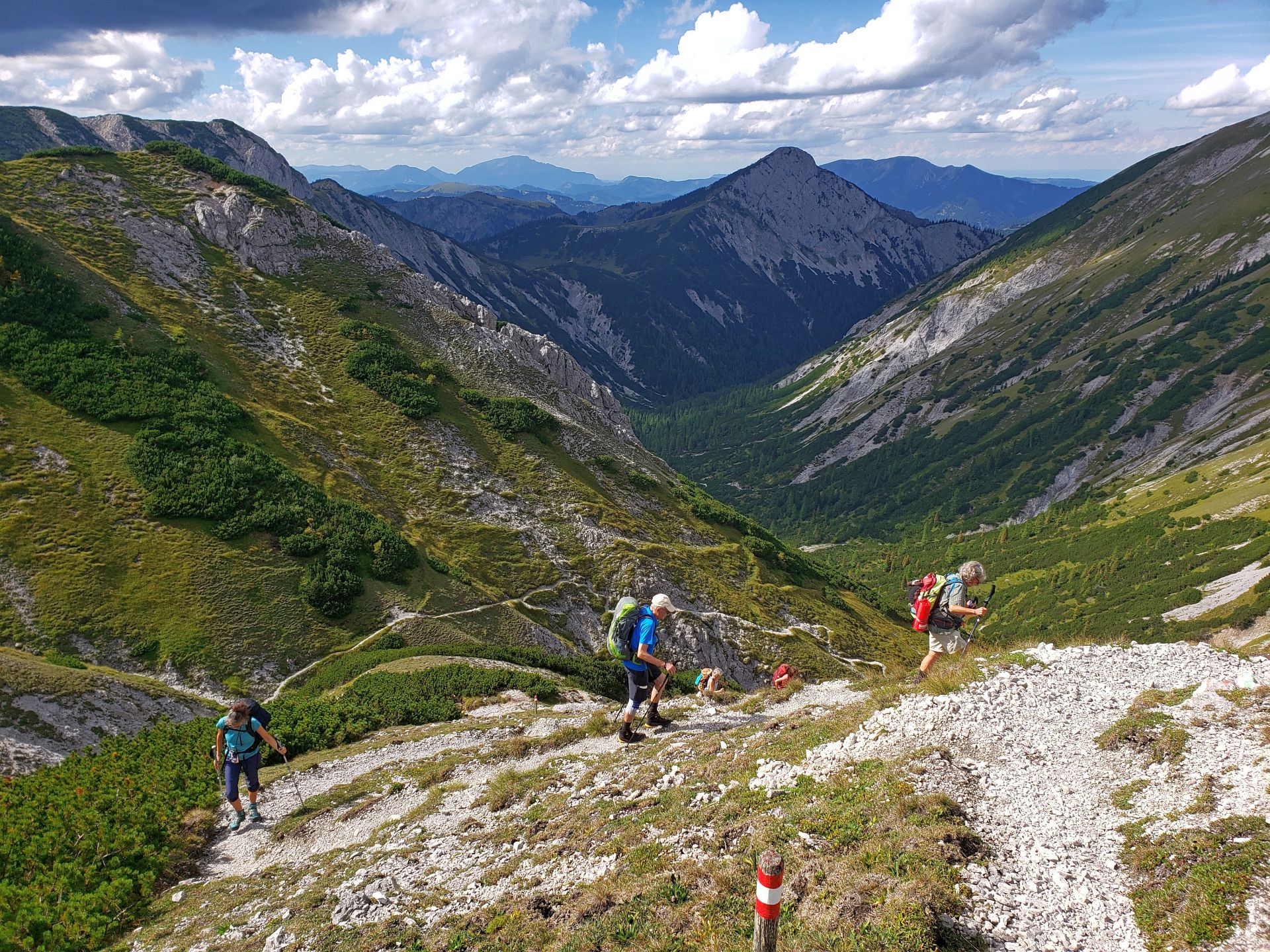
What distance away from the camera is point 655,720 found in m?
20.1

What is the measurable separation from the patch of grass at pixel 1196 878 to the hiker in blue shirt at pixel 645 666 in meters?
9.84

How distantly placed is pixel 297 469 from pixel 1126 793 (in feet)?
143

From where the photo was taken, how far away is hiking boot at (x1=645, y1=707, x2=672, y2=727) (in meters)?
20.0

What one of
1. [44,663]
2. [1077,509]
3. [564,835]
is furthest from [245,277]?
[1077,509]

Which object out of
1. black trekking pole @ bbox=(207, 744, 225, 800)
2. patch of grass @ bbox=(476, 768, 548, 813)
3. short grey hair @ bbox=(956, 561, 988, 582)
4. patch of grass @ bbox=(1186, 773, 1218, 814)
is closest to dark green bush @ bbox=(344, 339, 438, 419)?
black trekking pole @ bbox=(207, 744, 225, 800)

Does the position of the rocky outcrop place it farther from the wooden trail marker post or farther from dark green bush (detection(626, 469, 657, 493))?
dark green bush (detection(626, 469, 657, 493))

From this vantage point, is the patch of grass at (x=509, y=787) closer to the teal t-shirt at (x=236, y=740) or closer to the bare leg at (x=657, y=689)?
the bare leg at (x=657, y=689)

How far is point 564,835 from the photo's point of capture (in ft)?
43.9

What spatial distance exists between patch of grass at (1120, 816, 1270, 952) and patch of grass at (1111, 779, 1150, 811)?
943 mm

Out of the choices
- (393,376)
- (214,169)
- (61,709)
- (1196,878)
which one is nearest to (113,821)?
(61,709)

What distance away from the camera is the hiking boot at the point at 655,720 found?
20.0m

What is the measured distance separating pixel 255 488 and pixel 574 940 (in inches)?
1354

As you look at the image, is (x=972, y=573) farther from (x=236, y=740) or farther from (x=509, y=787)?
(x=236, y=740)

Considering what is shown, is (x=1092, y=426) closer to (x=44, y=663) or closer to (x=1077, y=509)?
(x=1077, y=509)
